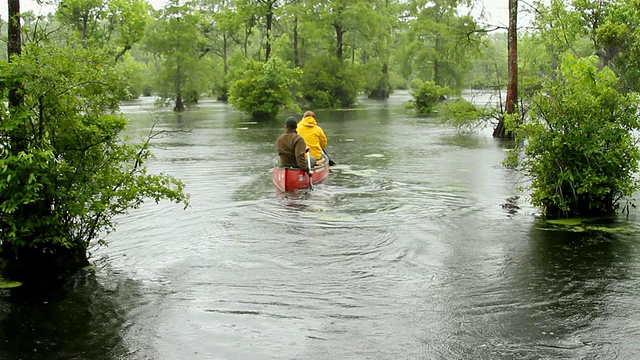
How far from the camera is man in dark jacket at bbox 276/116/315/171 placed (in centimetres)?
1396

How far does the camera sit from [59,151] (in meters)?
7.78

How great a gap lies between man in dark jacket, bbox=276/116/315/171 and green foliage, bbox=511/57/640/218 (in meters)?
4.78

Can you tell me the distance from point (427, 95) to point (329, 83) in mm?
9647

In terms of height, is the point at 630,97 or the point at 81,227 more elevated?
the point at 630,97

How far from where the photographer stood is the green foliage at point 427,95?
4516cm

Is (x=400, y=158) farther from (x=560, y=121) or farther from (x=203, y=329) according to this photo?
(x=203, y=329)

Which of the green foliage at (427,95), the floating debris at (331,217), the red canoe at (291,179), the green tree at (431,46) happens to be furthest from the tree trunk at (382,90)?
the floating debris at (331,217)

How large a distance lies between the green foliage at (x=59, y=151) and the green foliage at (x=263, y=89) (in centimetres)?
3092

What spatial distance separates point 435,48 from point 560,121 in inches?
2016

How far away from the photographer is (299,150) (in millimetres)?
13961

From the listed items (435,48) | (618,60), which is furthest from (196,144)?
(435,48)

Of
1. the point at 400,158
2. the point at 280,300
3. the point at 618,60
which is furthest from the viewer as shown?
the point at 618,60

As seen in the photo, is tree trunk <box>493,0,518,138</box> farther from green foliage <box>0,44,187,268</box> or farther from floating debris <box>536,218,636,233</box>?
green foliage <box>0,44,187,268</box>

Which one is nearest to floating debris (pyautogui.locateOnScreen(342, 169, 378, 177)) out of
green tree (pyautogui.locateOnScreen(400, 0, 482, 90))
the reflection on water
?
the reflection on water
